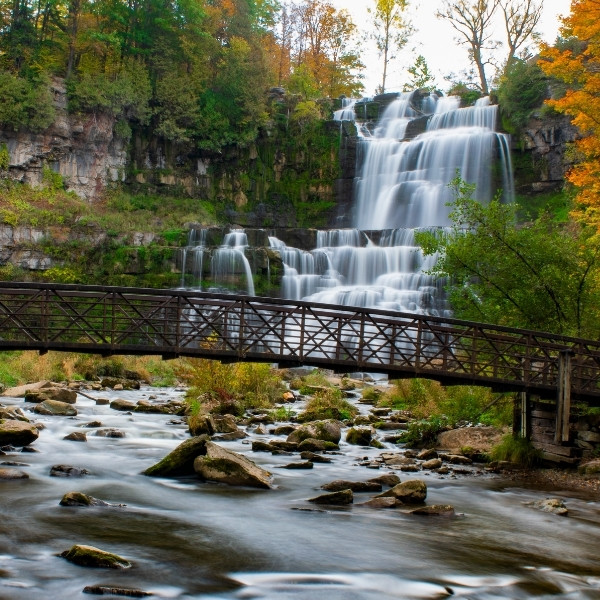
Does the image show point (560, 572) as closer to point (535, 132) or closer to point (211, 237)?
point (211, 237)

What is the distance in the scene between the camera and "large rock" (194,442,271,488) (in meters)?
14.0

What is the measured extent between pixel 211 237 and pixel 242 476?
32421 mm

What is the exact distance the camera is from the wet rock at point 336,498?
508 inches

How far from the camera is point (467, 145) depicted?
48375 millimetres

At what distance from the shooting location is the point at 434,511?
1248 centimetres

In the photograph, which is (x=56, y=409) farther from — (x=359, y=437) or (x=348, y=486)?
(x=348, y=486)

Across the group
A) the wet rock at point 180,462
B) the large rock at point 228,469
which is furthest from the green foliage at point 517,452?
the wet rock at point 180,462

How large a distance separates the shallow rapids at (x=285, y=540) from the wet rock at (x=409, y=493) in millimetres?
356

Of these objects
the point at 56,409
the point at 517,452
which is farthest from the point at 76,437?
the point at 517,452

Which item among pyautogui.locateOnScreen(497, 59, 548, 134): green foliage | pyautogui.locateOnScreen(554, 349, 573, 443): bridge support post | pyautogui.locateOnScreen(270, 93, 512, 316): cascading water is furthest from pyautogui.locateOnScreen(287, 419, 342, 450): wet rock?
pyautogui.locateOnScreen(497, 59, 548, 134): green foliage

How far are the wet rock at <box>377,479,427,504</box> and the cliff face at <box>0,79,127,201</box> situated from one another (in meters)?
41.2

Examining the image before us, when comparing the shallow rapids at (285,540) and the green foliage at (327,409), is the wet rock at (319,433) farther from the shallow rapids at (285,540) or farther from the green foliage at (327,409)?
the shallow rapids at (285,540)

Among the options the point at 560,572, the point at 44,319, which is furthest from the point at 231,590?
the point at 44,319

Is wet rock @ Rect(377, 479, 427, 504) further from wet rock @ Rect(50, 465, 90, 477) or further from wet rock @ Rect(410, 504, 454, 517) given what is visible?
wet rock @ Rect(50, 465, 90, 477)
